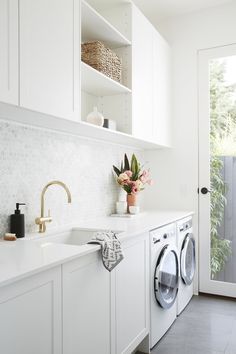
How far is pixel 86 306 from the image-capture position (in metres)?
1.59

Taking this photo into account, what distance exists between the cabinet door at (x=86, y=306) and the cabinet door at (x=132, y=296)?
0.14 meters

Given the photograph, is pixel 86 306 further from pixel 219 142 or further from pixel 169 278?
pixel 219 142

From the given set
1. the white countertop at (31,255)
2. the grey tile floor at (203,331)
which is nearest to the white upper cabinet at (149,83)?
the white countertop at (31,255)

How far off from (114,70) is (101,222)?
1.14 m

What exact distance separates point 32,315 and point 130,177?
1961mm

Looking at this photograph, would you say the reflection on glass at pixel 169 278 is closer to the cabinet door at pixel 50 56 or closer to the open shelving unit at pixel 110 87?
the open shelving unit at pixel 110 87

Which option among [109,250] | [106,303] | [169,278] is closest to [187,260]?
[169,278]

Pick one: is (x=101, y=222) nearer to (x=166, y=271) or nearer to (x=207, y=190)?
(x=166, y=271)

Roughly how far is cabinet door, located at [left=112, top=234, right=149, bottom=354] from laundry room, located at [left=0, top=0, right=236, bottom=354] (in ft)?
0.04

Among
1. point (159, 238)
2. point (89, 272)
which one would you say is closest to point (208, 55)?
point (159, 238)

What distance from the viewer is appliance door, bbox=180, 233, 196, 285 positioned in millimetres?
2924

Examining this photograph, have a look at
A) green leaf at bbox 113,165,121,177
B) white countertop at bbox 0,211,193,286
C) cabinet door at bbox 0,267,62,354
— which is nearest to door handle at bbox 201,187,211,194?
green leaf at bbox 113,165,121,177

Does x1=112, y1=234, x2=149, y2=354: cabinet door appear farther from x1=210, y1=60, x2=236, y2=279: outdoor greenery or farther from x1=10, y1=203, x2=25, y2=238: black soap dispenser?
x1=210, y1=60, x2=236, y2=279: outdoor greenery

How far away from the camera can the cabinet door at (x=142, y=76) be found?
8.95 ft
